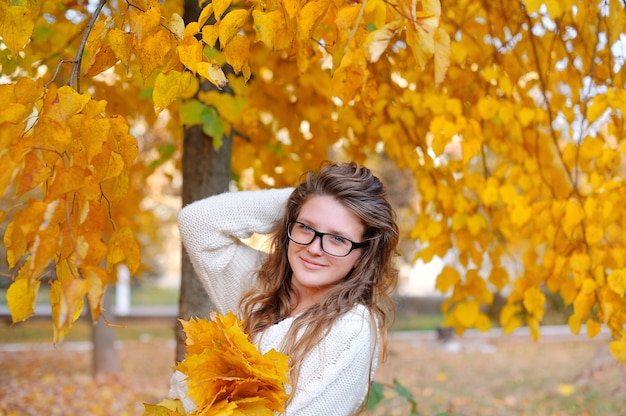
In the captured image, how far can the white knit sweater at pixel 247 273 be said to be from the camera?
1907 mm

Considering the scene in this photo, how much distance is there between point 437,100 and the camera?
8.60 feet

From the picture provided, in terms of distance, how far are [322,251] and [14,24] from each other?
3.24 ft

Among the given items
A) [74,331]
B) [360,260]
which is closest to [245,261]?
[360,260]

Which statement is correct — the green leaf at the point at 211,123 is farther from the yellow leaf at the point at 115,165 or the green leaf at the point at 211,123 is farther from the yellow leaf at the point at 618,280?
the yellow leaf at the point at 618,280

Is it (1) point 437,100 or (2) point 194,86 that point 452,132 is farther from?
(2) point 194,86

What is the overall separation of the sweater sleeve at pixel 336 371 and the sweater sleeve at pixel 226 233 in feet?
A: 1.60

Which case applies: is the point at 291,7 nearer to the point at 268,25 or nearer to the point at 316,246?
the point at 268,25

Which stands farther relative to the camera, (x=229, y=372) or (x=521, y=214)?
(x=521, y=214)

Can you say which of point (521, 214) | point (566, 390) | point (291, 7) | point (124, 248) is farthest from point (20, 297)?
point (566, 390)

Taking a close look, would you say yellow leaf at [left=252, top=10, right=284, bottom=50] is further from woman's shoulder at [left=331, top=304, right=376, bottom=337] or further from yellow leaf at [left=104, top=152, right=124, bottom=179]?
woman's shoulder at [left=331, top=304, right=376, bottom=337]

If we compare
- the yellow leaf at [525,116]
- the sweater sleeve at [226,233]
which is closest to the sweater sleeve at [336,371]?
the sweater sleeve at [226,233]

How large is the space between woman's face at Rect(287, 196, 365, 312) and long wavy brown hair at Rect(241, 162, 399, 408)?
0.02m

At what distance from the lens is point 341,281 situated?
2096 mm

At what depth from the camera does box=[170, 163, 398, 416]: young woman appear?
1.90m
